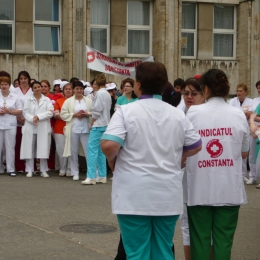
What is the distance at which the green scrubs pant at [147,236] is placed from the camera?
5.14 m

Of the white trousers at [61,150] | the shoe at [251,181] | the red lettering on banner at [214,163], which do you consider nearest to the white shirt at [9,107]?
the white trousers at [61,150]

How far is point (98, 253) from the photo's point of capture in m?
7.49

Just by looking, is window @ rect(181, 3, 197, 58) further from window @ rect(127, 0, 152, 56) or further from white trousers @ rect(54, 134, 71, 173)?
white trousers @ rect(54, 134, 71, 173)

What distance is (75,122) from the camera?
14688 millimetres

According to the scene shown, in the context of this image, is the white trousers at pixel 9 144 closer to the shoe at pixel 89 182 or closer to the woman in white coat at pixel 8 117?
the woman in white coat at pixel 8 117

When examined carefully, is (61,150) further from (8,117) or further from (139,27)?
(139,27)

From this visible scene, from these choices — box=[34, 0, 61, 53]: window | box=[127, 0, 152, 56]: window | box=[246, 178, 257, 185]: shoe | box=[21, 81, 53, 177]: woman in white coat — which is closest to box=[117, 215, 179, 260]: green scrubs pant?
box=[246, 178, 257, 185]: shoe

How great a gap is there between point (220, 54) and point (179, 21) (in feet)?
7.07

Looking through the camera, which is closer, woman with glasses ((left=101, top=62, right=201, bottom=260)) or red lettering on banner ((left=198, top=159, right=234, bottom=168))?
woman with glasses ((left=101, top=62, right=201, bottom=260))

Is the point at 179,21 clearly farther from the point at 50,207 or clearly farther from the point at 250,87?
the point at 50,207

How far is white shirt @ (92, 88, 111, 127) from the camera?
13.3 meters

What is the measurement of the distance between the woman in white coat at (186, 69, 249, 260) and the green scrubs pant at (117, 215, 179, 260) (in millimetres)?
811

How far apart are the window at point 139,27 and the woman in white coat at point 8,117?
8.04 m

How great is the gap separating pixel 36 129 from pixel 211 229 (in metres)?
9.02
